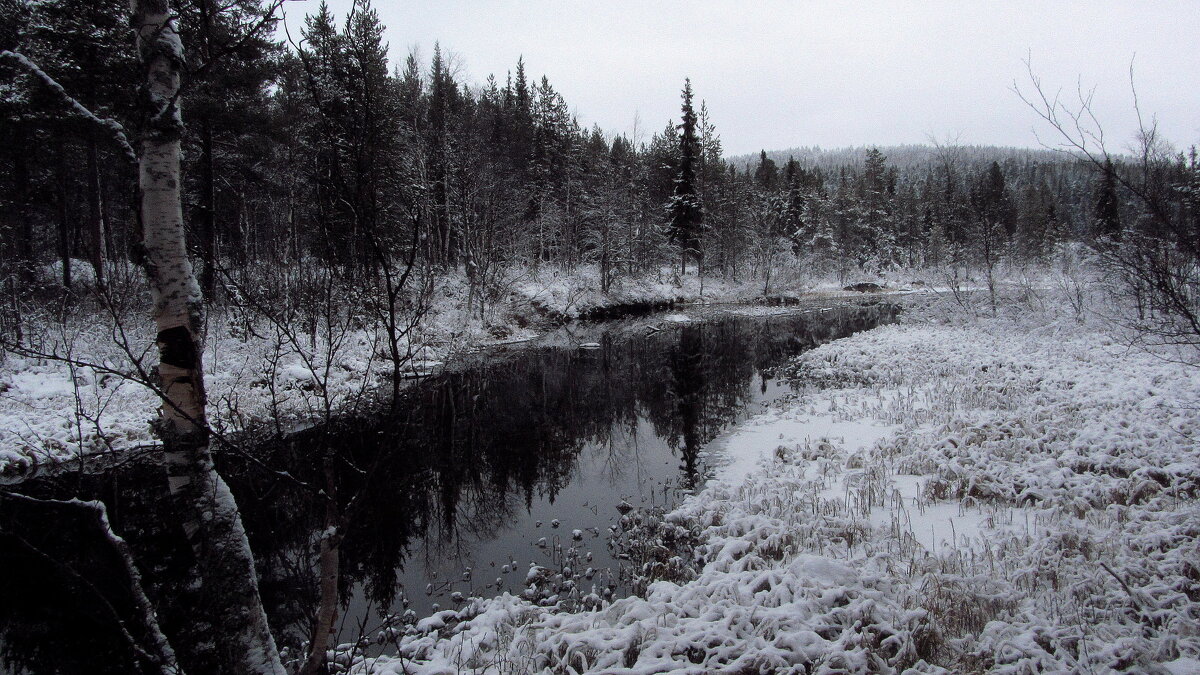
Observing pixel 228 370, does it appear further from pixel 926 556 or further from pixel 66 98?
pixel 926 556

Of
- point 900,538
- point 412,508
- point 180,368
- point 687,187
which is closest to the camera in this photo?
point 180,368

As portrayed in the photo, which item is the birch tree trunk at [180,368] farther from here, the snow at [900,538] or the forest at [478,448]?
the snow at [900,538]

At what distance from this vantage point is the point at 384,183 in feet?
61.5

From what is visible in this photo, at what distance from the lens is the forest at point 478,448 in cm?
299

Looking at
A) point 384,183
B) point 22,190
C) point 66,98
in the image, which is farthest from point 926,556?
point 22,190

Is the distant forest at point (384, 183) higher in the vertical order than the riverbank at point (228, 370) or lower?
higher

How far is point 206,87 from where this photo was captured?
1434cm

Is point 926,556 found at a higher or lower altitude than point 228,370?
lower

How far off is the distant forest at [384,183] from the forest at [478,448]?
19 cm

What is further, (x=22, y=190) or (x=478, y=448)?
(x=22, y=190)

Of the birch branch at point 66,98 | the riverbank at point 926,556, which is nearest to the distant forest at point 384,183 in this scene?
the birch branch at point 66,98

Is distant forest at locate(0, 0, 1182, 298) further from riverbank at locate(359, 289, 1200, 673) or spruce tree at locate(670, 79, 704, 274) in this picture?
riverbank at locate(359, 289, 1200, 673)

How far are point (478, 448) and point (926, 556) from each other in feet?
25.1

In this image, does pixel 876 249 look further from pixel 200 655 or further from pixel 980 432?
pixel 200 655
